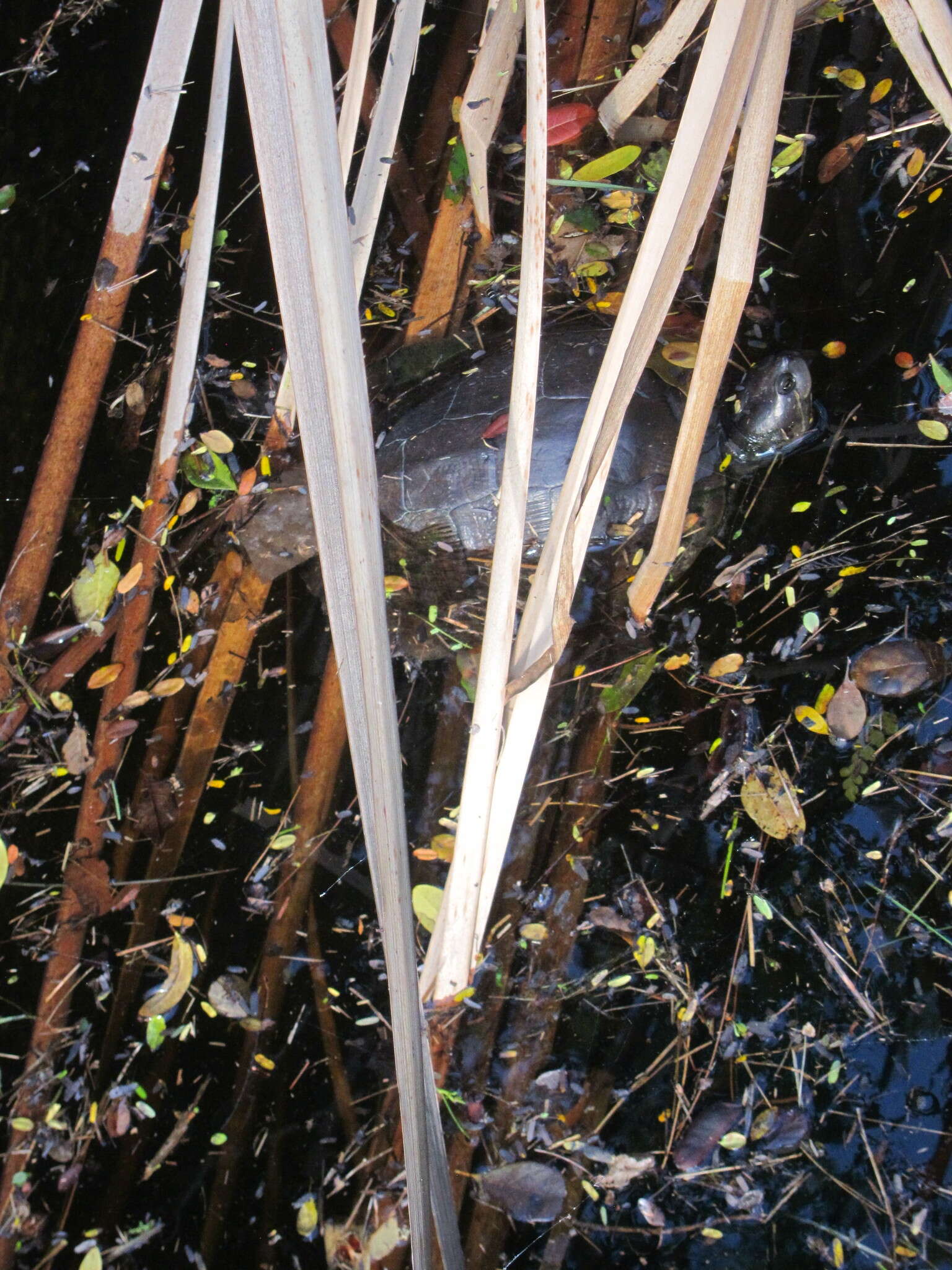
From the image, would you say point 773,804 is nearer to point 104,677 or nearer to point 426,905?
point 426,905

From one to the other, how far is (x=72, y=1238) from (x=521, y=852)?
1209 mm

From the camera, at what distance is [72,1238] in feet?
5.08

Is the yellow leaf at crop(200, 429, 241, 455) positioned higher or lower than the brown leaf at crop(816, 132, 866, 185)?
lower

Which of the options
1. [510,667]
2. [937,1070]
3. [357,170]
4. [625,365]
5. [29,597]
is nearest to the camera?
[625,365]

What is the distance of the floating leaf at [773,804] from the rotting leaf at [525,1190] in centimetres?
81

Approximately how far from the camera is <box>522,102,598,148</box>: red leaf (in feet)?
5.97

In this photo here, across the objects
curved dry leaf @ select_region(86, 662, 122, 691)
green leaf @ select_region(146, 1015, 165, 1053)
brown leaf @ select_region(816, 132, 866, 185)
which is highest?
Answer: brown leaf @ select_region(816, 132, 866, 185)

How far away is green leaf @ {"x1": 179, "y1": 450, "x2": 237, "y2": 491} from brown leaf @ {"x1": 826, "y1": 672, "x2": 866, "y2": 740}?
1.43m

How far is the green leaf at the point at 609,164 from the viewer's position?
178 centimetres

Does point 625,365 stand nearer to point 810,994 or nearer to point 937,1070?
point 810,994

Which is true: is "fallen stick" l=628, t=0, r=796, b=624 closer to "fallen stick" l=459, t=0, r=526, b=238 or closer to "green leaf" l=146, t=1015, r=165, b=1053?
"fallen stick" l=459, t=0, r=526, b=238

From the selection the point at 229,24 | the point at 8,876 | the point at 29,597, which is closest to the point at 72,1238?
the point at 8,876

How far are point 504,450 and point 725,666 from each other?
67 centimetres

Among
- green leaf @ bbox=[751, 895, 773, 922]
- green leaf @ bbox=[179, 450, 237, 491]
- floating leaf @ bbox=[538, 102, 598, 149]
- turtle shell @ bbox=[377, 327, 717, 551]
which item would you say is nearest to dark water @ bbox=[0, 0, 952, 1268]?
green leaf @ bbox=[751, 895, 773, 922]
